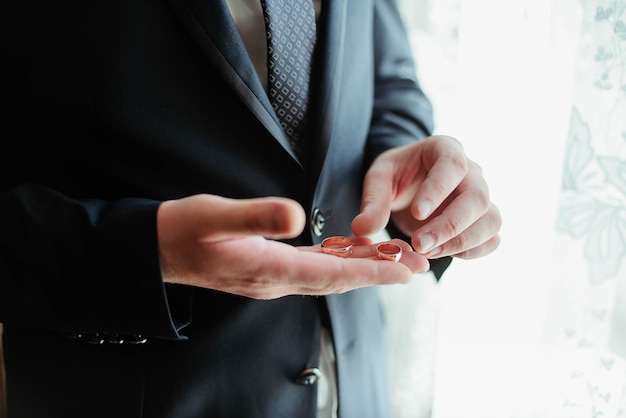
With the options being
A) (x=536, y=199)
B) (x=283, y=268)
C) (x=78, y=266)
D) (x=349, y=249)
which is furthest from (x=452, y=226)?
(x=78, y=266)

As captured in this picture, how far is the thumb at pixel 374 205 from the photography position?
72cm

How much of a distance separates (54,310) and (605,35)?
3.27ft

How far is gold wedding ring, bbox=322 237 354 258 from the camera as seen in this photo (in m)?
0.69

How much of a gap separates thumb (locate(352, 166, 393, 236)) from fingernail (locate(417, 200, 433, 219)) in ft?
0.20

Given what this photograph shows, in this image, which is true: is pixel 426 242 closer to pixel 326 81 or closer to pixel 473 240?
pixel 473 240

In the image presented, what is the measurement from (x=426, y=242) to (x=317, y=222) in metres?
0.20

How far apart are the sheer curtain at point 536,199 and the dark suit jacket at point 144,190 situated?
34 centimetres

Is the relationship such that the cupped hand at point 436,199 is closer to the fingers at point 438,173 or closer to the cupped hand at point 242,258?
the fingers at point 438,173

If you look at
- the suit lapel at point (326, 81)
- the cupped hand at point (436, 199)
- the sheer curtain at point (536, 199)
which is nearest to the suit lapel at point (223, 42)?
the suit lapel at point (326, 81)

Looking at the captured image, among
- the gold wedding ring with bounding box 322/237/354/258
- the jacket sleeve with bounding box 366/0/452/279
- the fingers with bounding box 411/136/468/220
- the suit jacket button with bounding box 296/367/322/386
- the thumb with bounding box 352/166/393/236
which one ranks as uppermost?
the jacket sleeve with bounding box 366/0/452/279

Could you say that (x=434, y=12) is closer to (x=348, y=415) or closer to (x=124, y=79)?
(x=124, y=79)

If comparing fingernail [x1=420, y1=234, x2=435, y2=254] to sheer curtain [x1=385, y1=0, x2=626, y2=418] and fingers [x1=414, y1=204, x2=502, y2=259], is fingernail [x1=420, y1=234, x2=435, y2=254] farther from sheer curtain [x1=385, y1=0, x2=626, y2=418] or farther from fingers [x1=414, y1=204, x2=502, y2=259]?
sheer curtain [x1=385, y1=0, x2=626, y2=418]

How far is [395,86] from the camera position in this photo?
1063 millimetres

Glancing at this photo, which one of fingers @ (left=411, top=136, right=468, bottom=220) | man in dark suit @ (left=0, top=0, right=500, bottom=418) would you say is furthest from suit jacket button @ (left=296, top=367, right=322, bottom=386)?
fingers @ (left=411, top=136, right=468, bottom=220)
